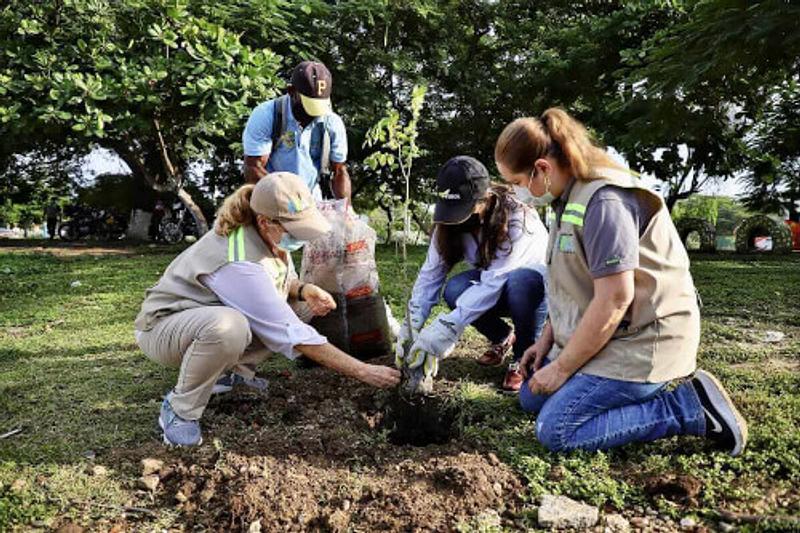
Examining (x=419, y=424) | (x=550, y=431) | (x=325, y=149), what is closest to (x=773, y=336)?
(x=550, y=431)

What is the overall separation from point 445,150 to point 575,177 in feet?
35.4

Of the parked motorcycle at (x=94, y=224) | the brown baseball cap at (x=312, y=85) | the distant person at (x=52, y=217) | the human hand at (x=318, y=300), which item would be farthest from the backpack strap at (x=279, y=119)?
the distant person at (x=52, y=217)

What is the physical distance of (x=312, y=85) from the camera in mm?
3855

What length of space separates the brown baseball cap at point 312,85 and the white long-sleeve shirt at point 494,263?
129cm

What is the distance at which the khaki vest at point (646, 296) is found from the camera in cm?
221

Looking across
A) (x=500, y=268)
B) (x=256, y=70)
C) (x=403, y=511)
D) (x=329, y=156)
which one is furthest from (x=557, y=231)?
(x=256, y=70)

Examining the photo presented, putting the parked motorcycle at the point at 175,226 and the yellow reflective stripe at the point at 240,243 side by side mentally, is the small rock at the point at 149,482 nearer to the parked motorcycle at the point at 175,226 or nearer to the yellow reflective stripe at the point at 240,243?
the yellow reflective stripe at the point at 240,243

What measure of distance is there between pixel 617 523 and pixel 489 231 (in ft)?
4.72

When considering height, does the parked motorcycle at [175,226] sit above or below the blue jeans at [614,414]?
above

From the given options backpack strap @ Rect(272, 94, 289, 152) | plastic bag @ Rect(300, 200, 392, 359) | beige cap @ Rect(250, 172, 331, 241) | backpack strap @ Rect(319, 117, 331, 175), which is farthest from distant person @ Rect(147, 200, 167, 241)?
beige cap @ Rect(250, 172, 331, 241)

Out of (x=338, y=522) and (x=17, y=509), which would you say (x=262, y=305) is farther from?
(x=17, y=509)

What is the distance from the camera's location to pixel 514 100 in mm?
12273

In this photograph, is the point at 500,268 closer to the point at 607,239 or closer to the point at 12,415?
the point at 607,239

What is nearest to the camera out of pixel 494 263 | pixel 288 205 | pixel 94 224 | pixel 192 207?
pixel 288 205
